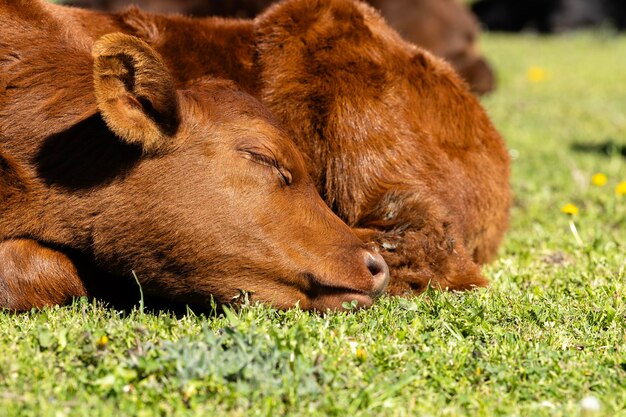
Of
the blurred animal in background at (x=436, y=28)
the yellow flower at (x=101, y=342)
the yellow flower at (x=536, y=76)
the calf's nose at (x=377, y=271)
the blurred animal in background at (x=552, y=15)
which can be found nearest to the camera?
the yellow flower at (x=101, y=342)

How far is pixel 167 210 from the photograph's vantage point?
4.11 m

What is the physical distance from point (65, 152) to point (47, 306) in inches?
28.1

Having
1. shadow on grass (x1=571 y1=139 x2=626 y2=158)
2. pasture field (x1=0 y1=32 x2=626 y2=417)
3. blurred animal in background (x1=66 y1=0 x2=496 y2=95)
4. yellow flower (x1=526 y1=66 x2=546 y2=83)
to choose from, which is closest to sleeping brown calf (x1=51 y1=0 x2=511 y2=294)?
pasture field (x1=0 y1=32 x2=626 y2=417)

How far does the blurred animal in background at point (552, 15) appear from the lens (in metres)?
20.1

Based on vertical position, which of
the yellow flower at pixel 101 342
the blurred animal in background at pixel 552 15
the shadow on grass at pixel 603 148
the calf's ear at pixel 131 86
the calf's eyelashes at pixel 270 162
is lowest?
the blurred animal in background at pixel 552 15

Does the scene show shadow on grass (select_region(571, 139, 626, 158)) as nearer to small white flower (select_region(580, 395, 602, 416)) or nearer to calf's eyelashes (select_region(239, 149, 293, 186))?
calf's eyelashes (select_region(239, 149, 293, 186))

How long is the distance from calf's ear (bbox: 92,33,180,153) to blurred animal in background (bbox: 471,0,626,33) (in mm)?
17396

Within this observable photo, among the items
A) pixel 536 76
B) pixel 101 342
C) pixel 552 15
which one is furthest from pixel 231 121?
pixel 552 15

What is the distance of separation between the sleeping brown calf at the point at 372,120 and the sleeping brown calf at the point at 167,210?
2.22 feet

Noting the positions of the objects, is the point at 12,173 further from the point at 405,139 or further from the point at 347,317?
the point at 405,139

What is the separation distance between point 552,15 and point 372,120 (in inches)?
646

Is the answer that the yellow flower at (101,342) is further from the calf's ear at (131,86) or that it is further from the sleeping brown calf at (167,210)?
the calf's ear at (131,86)

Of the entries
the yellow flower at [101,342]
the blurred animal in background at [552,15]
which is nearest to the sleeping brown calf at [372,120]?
the yellow flower at [101,342]

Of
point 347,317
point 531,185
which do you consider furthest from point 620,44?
point 347,317
